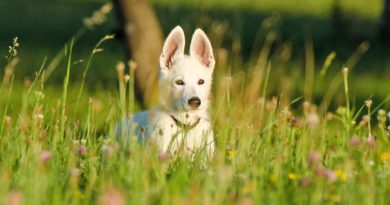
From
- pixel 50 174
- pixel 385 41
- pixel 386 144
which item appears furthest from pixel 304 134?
pixel 385 41

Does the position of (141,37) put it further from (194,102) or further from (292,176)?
(292,176)

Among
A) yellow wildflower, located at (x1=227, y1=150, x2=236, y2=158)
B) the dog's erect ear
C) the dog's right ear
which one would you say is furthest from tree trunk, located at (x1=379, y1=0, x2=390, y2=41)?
yellow wildflower, located at (x1=227, y1=150, x2=236, y2=158)

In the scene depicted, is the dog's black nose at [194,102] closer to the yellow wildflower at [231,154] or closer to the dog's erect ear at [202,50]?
the dog's erect ear at [202,50]

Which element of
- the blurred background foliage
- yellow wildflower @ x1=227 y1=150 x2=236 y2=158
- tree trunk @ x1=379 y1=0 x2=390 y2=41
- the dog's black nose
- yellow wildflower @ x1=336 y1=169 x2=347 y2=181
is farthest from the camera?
tree trunk @ x1=379 y1=0 x2=390 y2=41

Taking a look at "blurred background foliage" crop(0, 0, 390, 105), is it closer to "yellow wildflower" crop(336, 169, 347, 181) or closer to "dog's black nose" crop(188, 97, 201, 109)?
"dog's black nose" crop(188, 97, 201, 109)

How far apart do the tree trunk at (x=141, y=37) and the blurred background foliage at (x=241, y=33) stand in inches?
15.3

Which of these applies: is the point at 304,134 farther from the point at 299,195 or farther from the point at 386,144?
the point at 299,195

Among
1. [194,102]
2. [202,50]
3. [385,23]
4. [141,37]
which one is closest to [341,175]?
[194,102]

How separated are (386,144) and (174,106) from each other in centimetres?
151

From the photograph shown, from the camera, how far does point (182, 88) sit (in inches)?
274

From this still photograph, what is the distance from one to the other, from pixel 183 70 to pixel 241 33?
1470cm

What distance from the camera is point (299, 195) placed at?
5074 mm

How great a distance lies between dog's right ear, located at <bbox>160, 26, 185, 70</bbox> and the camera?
6.98 metres

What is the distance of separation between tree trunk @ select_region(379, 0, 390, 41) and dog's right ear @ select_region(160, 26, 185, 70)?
12.9 m
